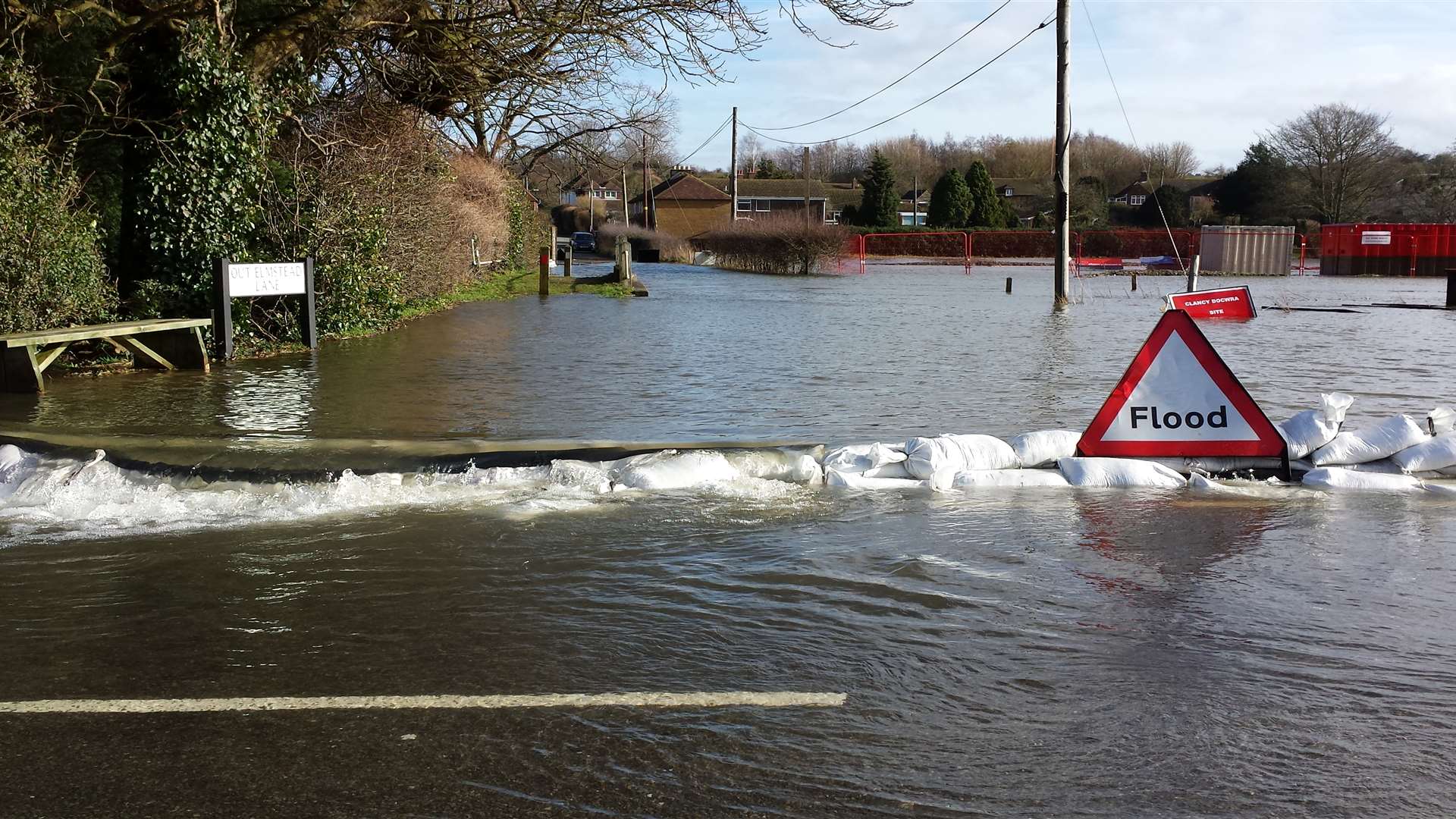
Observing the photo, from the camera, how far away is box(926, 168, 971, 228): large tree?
8475 cm

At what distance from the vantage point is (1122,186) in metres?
111

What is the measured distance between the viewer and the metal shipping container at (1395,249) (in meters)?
45.1

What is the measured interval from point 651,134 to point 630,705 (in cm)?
2545

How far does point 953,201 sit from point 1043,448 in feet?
262

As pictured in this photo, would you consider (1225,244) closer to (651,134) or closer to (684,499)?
(651,134)

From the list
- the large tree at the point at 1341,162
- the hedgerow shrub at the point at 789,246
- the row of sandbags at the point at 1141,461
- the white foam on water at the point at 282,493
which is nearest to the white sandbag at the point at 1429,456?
the row of sandbags at the point at 1141,461

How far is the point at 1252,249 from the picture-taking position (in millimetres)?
A: 44312

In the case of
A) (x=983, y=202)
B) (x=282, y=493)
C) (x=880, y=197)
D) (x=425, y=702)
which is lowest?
(x=425, y=702)

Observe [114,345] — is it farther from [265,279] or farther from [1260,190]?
[1260,190]

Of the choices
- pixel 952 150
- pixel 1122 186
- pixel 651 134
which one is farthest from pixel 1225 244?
pixel 952 150

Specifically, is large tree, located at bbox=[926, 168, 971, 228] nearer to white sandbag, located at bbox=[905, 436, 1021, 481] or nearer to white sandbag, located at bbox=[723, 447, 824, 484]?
white sandbag, located at bbox=[905, 436, 1021, 481]

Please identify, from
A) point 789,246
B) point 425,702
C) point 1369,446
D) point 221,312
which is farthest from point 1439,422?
point 789,246

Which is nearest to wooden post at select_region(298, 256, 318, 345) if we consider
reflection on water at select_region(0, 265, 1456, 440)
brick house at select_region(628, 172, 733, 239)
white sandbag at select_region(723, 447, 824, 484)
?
reflection on water at select_region(0, 265, 1456, 440)

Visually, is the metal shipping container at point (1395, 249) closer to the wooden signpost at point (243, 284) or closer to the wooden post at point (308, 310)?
the wooden post at point (308, 310)
